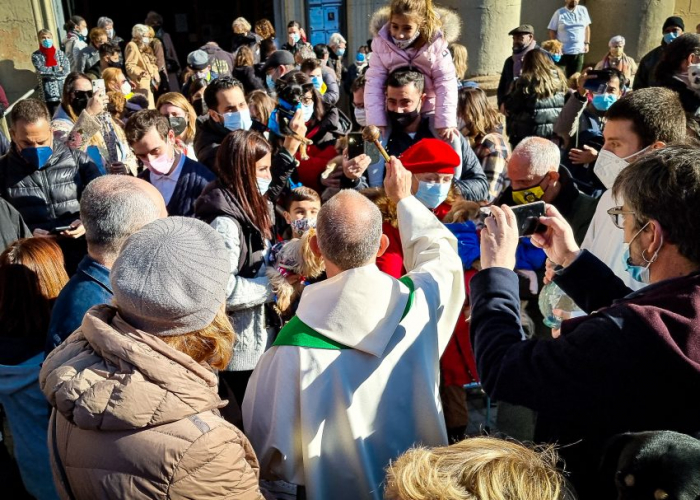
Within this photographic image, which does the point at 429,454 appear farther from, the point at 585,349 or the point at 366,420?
the point at 366,420

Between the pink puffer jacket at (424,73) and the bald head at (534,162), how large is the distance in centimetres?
94

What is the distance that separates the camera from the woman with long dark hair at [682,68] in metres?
4.40

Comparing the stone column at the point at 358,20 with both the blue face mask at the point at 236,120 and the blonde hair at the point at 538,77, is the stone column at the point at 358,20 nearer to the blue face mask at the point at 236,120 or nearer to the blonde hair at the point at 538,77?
the blonde hair at the point at 538,77

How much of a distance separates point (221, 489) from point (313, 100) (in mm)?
4551

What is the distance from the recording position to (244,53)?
931 centimetres

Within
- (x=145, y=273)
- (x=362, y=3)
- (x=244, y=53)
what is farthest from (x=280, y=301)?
(x=362, y=3)

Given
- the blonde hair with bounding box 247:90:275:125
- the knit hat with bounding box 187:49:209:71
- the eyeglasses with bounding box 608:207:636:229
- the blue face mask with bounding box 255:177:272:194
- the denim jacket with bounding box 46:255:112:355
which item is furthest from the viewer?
the knit hat with bounding box 187:49:209:71

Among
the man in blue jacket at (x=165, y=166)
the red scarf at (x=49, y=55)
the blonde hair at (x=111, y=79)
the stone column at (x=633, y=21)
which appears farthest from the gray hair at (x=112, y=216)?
the stone column at (x=633, y=21)

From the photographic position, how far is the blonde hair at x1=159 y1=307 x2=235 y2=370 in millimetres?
1703

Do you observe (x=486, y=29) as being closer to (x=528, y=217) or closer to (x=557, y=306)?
(x=557, y=306)

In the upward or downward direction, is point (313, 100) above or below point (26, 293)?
above

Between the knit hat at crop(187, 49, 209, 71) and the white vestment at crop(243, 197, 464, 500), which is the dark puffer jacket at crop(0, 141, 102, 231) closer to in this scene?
the white vestment at crop(243, 197, 464, 500)

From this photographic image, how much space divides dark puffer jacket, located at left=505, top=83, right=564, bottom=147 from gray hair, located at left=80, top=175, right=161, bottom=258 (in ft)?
16.1

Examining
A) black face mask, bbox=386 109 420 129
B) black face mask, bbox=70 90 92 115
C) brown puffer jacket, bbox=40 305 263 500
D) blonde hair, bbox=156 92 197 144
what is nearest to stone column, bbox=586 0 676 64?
black face mask, bbox=386 109 420 129
